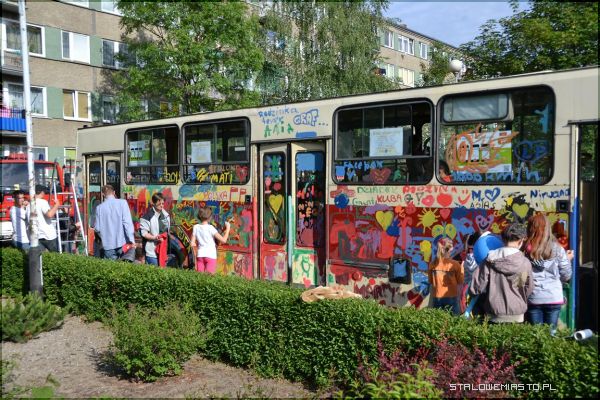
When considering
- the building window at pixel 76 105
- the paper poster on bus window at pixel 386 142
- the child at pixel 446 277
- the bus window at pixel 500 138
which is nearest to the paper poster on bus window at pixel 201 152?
the paper poster on bus window at pixel 386 142

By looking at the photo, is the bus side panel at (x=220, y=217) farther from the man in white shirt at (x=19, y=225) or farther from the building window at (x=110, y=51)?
the building window at (x=110, y=51)

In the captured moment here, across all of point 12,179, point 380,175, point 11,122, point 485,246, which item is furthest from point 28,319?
point 11,122

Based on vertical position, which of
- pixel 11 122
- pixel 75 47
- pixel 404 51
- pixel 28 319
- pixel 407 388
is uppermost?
pixel 404 51

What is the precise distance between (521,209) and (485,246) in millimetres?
851

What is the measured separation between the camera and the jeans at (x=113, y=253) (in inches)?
405

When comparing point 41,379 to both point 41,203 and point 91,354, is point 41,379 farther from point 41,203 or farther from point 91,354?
point 41,203

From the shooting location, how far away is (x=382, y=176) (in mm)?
8055

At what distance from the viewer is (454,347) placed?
472 centimetres

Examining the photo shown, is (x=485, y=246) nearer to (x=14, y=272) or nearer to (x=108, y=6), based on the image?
(x=14, y=272)

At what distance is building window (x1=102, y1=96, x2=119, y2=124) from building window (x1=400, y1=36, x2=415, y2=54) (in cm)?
3300

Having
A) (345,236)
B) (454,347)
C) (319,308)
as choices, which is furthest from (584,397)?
→ (345,236)

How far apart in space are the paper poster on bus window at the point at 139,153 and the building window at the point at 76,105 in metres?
23.8

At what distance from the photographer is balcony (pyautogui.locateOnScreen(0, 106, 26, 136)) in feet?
103

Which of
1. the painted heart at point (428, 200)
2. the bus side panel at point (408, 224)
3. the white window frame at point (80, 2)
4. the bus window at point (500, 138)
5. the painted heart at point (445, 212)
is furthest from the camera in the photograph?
the white window frame at point (80, 2)
